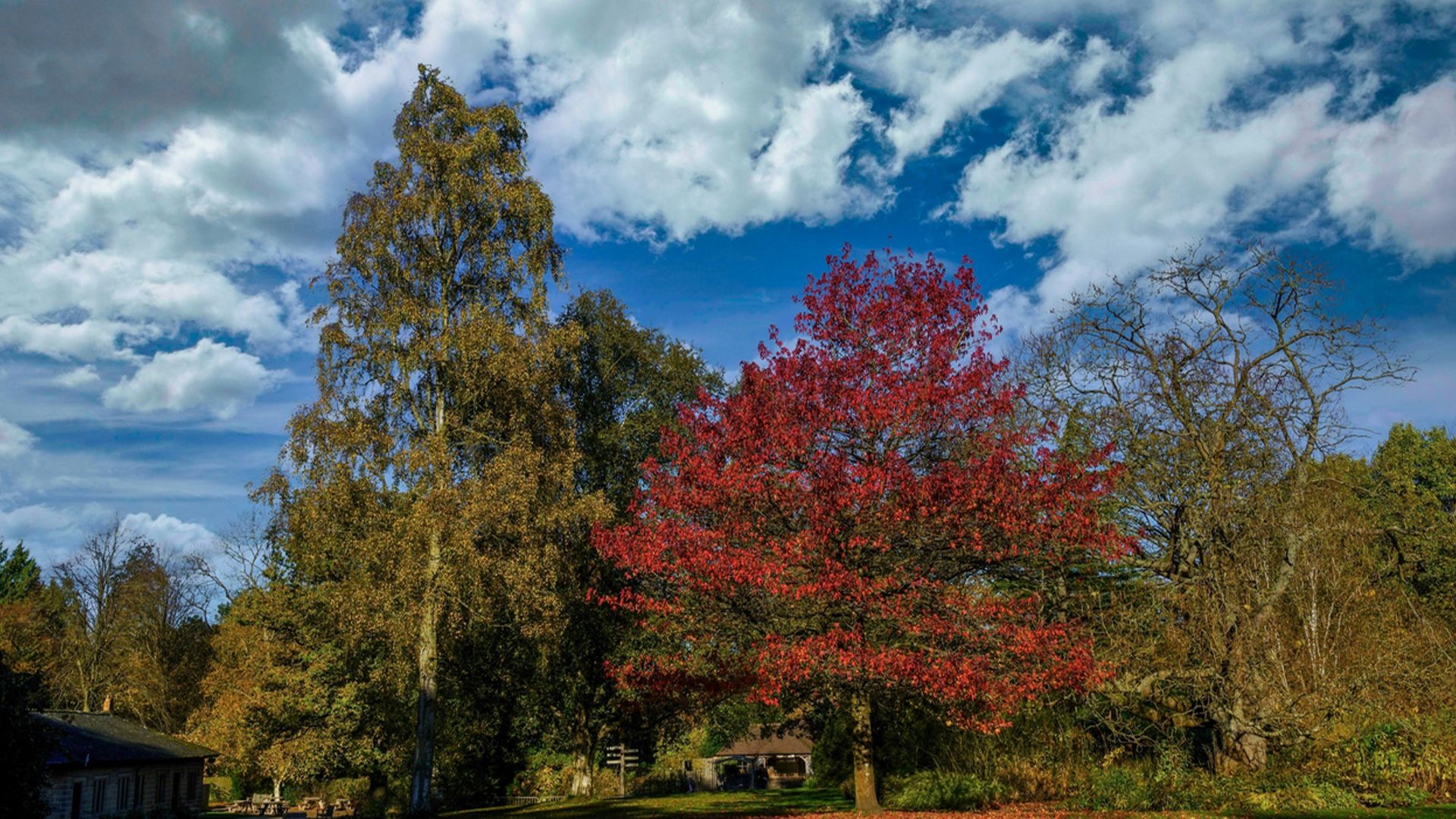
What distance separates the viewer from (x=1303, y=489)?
19.6 meters

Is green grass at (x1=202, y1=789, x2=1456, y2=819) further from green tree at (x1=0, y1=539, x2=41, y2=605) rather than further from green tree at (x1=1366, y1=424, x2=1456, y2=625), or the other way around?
green tree at (x1=0, y1=539, x2=41, y2=605)

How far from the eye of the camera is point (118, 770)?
101ft

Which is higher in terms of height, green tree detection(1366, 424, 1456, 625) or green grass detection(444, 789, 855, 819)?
green tree detection(1366, 424, 1456, 625)

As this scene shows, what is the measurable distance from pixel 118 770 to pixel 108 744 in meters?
1.06

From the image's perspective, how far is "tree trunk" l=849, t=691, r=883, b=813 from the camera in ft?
62.9

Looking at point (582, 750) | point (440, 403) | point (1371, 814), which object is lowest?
point (582, 750)

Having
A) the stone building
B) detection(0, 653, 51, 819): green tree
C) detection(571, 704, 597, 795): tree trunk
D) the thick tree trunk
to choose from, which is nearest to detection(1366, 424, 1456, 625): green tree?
the thick tree trunk

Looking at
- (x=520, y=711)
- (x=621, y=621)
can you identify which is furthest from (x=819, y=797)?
Result: (x=520, y=711)

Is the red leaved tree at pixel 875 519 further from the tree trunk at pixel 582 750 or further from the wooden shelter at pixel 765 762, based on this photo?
the wooden shelter at pixel 765 762

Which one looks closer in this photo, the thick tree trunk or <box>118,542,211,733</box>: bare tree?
the thick tree trunk

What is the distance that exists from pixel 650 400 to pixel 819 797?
51.3 feet

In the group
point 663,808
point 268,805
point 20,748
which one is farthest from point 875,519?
point 268,805

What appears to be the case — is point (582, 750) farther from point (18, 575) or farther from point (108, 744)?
point (18, 575)

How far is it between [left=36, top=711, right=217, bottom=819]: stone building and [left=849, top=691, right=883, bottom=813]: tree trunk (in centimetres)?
2206
